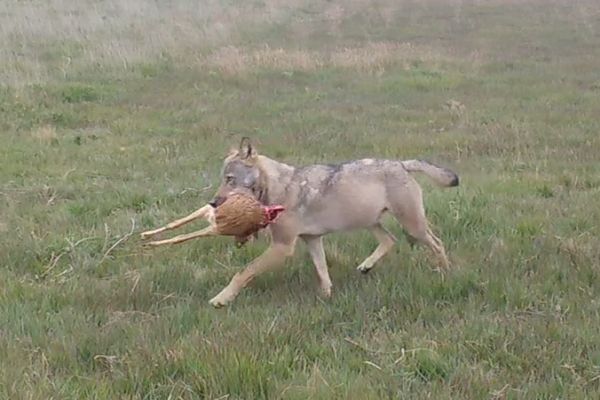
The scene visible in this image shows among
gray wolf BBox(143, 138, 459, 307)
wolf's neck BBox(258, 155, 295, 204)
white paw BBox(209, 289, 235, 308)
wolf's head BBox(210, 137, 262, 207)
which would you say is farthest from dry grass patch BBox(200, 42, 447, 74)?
white paw BBox(209, 289, 235, 308)

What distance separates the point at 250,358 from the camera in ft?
15.0

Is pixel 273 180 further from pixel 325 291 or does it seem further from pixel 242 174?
pixel 325 291

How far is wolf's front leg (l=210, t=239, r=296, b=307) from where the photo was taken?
5.88 metres

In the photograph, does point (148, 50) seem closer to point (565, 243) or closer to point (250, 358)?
point (565, 243)

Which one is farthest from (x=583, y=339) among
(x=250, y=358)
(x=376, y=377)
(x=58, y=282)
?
(x=58, y=282)

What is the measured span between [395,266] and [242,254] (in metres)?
1.18

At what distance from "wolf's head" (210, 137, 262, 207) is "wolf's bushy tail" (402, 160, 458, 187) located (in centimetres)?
122

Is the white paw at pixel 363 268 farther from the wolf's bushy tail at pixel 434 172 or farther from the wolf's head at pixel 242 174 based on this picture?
the wolf's head at pixel 242 174

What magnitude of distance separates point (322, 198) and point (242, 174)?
2.12 ft

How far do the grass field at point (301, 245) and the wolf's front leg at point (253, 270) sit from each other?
0.13m

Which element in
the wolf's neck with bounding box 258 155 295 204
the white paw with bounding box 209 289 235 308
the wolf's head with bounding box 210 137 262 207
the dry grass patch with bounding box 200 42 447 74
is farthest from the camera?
the dry grass patch with bounding box 200 42 447 74

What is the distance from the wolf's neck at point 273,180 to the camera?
6.19 metres

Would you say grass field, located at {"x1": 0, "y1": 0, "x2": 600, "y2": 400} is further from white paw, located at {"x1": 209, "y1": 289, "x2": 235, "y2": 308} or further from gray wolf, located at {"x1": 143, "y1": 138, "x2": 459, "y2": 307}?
gray wolf, located at {"x1": 143, "y1": 138, "x2": 459, "y2": 307}

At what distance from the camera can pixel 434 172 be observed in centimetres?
684
